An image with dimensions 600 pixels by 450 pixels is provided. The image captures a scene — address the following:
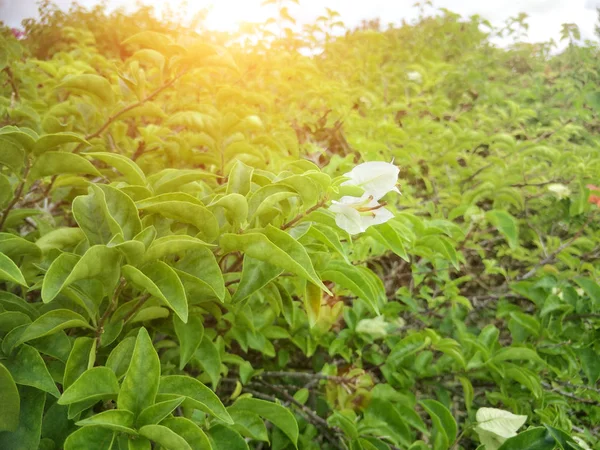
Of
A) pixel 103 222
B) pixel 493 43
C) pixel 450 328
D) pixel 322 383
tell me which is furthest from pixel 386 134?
pixel 493 43

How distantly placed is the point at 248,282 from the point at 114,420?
26 cm

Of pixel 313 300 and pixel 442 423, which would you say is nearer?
pixel 313 300

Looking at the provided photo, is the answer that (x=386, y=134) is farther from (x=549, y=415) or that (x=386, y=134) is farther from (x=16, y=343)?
(x=16, y=343)

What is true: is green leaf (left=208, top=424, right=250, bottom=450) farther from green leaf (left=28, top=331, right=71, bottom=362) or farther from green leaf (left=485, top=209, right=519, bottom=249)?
green leaf (left=485, top=209, right=519, bottom=249)

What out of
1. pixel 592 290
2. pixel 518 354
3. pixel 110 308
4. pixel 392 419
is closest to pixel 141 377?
pixel 110 308

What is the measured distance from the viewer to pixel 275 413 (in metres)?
0.90

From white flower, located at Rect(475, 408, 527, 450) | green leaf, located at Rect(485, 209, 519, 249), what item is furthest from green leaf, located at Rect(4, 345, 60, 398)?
green leaf, located at Rect(485, 209, 519, 249)

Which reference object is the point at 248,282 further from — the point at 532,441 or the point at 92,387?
the point at 532,441

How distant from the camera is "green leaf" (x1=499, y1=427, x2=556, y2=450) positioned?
889mm

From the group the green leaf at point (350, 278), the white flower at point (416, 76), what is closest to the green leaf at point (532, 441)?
the green leaf at point (350, 278)

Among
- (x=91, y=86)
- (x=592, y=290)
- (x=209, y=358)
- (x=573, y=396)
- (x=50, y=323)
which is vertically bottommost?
(x=573, y=396)

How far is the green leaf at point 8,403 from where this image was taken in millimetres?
648

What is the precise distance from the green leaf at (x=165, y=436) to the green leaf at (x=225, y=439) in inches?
8.2

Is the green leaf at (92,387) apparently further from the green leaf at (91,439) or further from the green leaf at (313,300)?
the green leaf at (313,300)
